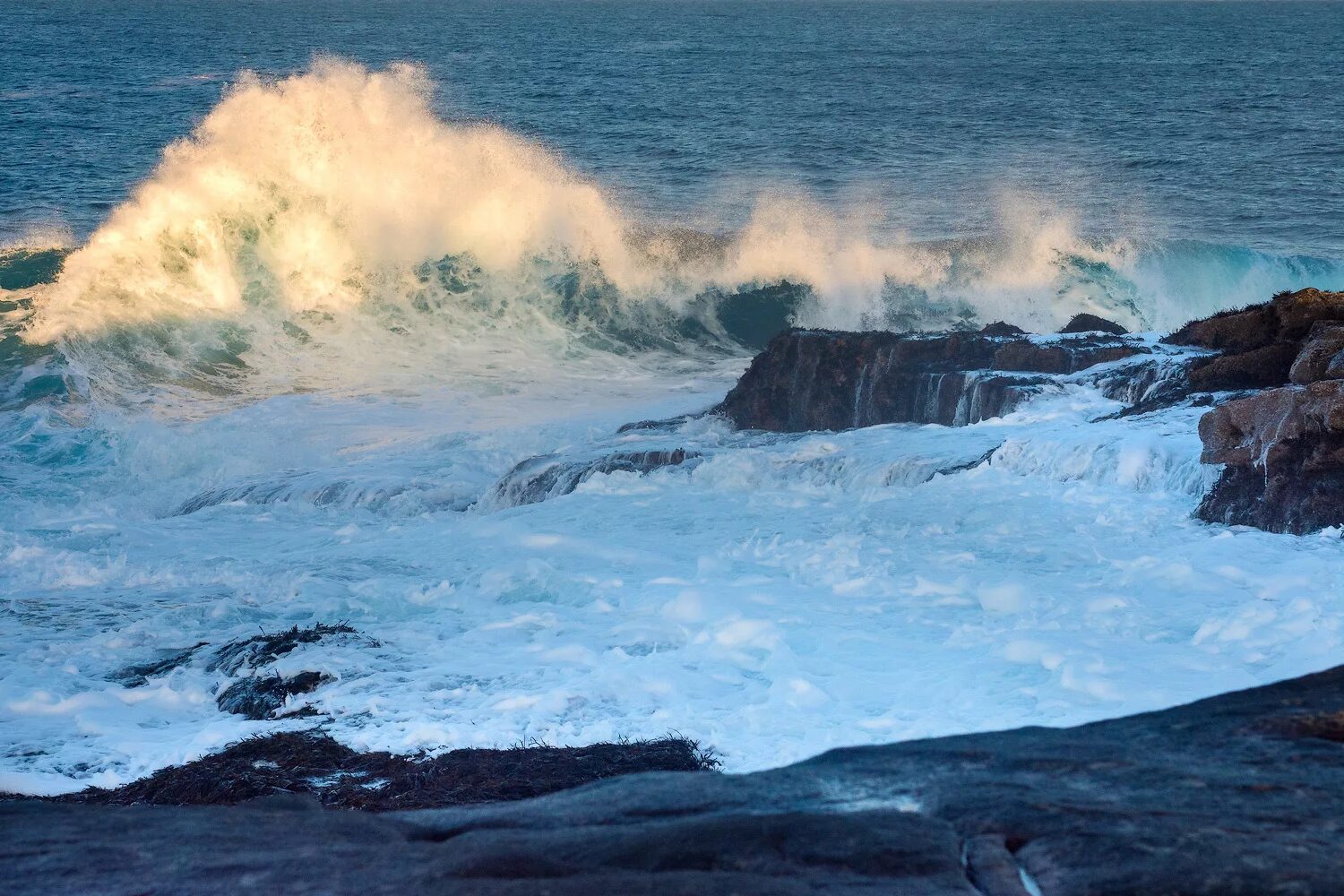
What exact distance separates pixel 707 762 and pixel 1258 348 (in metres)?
7.22

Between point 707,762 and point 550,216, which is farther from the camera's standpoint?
point 550,216

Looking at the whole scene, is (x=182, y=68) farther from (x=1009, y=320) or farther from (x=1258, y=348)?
(x=1258, y=348)

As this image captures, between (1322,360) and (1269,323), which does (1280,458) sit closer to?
(1322,360)

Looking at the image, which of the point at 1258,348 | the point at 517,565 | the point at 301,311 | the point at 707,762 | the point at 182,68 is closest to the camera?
the point at 707,762

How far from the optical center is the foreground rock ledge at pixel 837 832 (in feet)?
9.05

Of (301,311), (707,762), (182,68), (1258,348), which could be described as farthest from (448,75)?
(707,762)

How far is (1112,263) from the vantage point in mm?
23344

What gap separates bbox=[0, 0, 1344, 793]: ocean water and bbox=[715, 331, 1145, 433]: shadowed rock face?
0.54 m

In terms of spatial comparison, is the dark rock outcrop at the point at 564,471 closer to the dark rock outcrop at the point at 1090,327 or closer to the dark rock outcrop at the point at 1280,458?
the dark rock outcrop at the point at 1280,458

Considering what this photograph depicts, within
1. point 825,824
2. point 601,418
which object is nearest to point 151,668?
point 825,824

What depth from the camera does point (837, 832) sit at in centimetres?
303

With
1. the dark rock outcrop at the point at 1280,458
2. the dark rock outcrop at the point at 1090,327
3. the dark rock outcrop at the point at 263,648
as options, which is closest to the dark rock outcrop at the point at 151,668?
the dark rock outcrop at the point at 263,648

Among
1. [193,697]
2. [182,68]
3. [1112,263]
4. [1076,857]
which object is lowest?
[193,697]

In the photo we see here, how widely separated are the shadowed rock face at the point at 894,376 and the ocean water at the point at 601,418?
535mm
